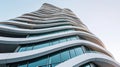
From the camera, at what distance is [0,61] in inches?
591

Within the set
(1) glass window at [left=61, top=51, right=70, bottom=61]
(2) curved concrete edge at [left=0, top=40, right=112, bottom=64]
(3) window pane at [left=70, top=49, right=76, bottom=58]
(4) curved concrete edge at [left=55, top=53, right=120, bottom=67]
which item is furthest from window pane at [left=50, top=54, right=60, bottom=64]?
(4) curved concrete edge at [left=55, top=53, right=120, bottom=67]

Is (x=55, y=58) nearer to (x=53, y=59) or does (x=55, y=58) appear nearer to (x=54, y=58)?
(x=54, y=58)

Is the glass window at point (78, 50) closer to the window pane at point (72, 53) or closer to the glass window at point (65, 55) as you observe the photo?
the window pane at point (72, 53)

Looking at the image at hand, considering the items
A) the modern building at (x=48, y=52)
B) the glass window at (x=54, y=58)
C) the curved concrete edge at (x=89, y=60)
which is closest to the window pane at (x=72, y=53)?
the modern building at (x=48, y=52)

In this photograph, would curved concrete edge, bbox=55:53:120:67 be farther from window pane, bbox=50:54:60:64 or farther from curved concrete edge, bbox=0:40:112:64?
curved concrete edge, bbox=0:40:112:64

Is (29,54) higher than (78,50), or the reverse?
(78,50)

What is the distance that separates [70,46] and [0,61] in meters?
7.69

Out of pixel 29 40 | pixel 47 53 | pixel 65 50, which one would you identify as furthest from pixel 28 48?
pixel 65 50

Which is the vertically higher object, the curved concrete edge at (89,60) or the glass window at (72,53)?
the glass window at (72,53)

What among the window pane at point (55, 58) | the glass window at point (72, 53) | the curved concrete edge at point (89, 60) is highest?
the glass window at point (72, 53)

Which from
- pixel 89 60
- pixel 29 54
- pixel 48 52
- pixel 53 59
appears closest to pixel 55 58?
pixel 53 59

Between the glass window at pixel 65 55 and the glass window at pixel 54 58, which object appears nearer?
the glass window at pixel 54 58

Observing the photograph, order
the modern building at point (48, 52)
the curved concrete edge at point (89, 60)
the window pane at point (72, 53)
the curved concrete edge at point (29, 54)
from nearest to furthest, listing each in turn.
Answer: the curved concrete edge at point (89, 60) → the curved concrete edge at point (29, 54) → the modern building at point (48, 52) → the window pane at point (72, 53)

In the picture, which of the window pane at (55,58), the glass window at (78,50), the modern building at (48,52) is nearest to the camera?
the modern building at (48,52)
